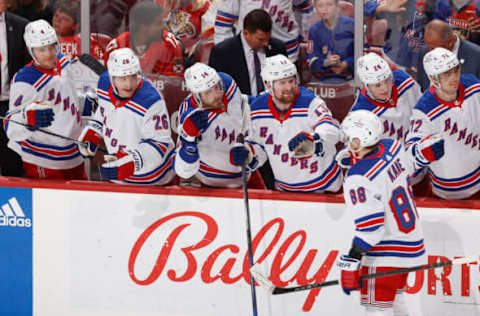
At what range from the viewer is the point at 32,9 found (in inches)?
244

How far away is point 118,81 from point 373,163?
170 centimetres

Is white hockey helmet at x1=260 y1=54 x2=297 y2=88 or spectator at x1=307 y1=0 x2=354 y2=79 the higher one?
spectator at x1=307 y1=0 x2=354 y2=79

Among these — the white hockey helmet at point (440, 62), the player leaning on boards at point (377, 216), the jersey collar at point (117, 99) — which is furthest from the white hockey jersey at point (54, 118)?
the white hockey helmet at point (440, 62)

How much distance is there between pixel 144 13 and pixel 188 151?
1.71 metres

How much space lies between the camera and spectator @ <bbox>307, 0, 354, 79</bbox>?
18.9 feet

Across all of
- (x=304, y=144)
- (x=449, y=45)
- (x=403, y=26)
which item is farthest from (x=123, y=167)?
(x=449, y=45)

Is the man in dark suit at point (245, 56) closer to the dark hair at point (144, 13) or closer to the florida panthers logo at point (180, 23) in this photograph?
the florida panthers logo at point (180, 23)

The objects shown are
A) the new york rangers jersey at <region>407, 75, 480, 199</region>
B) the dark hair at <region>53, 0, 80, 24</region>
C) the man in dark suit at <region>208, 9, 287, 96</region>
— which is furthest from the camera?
the dark hair at <region>53, 0, 80, 24</region>

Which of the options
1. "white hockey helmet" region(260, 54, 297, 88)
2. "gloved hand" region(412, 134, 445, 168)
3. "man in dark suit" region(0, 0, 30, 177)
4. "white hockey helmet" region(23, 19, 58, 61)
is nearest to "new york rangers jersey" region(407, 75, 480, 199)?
"gloved hand" region(412, 134, 445, 168)

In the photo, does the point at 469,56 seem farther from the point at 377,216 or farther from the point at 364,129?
the point at 377,216

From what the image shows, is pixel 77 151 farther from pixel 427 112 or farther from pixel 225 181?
pixel 427 112

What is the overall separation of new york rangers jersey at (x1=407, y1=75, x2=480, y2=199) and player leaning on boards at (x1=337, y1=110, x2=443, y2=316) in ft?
1.76

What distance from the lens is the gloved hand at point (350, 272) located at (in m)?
4.12

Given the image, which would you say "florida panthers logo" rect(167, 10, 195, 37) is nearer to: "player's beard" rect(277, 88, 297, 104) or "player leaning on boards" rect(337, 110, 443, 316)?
"player's beard" rect(277, 88, 297, 104)
